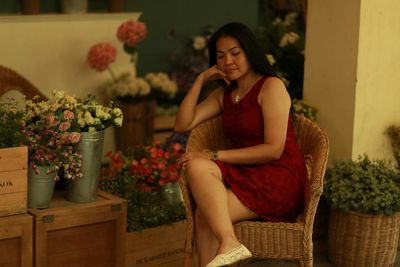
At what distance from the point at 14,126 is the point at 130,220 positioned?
0.83m

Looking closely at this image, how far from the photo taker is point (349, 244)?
3.91 metres

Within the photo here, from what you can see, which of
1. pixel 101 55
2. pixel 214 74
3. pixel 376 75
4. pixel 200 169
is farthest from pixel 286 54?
pixel 200 169

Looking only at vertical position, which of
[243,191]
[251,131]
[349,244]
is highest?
[251,131]

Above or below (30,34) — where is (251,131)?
below

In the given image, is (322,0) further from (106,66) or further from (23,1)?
(23,1)

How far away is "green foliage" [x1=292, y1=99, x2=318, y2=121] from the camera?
420 cm

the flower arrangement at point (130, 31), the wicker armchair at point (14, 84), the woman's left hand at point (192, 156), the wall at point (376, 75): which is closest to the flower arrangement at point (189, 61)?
the flower arrangement at point (130, 31)

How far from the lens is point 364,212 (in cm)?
384

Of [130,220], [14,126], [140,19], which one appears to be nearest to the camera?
[14,126]

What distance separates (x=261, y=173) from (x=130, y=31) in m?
2.71

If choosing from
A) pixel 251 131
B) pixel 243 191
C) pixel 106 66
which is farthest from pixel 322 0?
pixel 106 66

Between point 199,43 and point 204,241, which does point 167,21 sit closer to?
point 199,43

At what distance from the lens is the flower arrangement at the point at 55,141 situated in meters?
3.16

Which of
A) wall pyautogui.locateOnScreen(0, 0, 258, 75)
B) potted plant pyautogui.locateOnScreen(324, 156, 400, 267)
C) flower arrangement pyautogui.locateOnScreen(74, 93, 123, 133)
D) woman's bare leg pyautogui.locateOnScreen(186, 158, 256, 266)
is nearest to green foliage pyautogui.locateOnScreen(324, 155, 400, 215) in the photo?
potted plant pyautogui.locateOnScreen(324, 156, 400, 267)
